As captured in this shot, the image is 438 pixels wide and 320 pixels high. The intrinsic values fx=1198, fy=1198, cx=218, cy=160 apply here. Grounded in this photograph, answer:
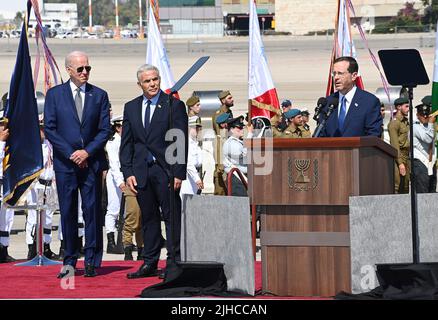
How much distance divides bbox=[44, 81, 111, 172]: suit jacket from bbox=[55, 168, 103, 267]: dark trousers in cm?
9

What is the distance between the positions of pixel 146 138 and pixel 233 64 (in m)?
40.4

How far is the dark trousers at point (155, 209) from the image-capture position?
9.51 m

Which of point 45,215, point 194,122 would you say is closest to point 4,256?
point 45,215

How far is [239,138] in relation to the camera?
44.0 feet

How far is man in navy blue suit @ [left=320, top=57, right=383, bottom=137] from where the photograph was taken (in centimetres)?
878

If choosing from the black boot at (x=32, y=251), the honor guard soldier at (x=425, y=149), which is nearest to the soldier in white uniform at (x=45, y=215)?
the black boot at (x=32, y=251)

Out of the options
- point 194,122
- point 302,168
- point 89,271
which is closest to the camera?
point 302,168

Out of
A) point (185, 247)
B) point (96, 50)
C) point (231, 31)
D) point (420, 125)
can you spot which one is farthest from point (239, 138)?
point (231, 31)

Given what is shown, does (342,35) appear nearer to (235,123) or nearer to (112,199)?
(235,123)

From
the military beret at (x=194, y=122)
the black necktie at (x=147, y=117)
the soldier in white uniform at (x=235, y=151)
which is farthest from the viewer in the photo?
the military beret at (x=194, y=122)

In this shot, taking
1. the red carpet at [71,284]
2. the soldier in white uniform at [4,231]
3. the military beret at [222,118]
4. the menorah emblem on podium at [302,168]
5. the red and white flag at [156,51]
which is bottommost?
the red carpet at [71,284]

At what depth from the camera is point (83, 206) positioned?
32.8ft

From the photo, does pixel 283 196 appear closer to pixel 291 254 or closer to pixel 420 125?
pixel 291 254

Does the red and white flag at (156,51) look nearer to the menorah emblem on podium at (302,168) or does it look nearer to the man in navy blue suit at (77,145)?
the man in navy blue suit at (77,145)
